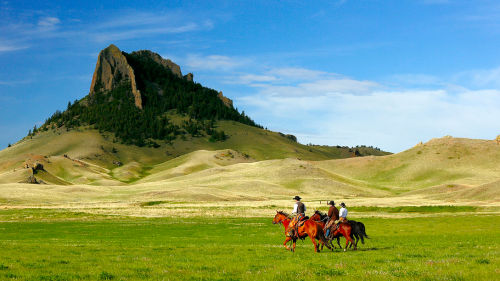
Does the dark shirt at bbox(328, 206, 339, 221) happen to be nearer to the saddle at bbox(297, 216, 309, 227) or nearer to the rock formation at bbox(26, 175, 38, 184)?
the saddle at bbox(297, 216, 309, 227)

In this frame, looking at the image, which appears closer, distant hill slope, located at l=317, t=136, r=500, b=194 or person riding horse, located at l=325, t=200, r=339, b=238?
person riding horse, located at l=325, t=200, r=339, b=238

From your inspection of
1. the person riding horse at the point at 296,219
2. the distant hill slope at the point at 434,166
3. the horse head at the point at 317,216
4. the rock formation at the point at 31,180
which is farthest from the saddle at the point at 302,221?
the rock formation at the point at 31,180

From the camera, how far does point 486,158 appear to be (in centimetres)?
17862

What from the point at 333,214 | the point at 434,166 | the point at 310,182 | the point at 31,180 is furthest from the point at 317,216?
the point at 434,166

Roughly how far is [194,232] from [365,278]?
3104 cm

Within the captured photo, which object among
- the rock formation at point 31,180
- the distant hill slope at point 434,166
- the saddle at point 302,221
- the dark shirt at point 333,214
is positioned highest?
the distant hill slope at point 434,166

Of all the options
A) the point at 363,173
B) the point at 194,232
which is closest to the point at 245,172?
the point at 363,173

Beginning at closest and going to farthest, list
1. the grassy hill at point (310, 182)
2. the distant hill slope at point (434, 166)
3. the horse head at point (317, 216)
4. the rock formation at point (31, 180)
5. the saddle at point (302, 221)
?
the saddle at point (302, 221), the horse head at point (317, 216), the grassy hill at point (310, 182), the rock formation at point (31, 180), the distant hill slope at point (434, 166)

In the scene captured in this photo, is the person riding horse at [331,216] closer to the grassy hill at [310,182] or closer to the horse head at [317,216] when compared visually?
the horse head at [317,216]

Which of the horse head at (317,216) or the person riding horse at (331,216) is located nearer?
the horse head at (317,216)

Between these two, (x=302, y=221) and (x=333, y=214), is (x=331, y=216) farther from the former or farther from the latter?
(x=302, y=221)

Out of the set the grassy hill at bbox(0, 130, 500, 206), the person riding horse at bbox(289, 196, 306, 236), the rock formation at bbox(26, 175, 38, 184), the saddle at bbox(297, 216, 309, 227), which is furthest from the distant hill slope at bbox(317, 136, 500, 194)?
the saddle at bbox(297, 216, 309, 227)

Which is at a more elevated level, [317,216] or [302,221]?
[317,216]

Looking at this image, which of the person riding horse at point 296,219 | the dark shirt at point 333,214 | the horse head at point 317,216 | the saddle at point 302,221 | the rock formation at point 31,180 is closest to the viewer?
the saddle at point 302,221
